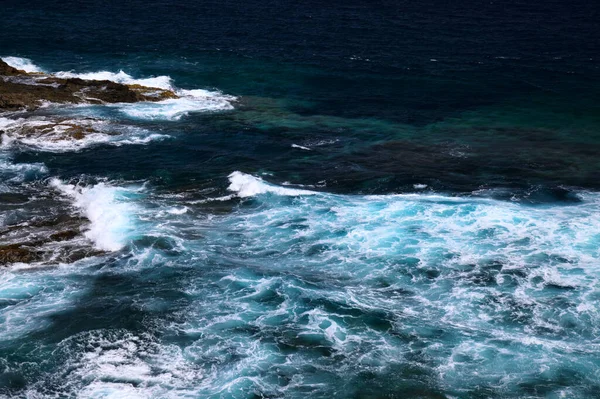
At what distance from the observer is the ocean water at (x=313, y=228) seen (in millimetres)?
28125

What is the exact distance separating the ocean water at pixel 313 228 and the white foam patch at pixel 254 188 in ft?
0.58

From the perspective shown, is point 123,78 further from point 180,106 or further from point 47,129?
point 47,129

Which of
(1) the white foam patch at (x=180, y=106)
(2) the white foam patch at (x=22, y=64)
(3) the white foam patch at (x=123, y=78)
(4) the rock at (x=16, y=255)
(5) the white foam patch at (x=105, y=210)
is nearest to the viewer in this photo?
(4) the rock at (x=16, y=255)

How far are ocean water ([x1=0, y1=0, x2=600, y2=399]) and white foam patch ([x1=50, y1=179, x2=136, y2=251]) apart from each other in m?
0.15

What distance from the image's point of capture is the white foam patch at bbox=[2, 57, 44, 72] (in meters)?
70.4

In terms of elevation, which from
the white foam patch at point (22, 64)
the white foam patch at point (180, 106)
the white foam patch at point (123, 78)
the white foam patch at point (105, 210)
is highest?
the white foam patch at point (22, 64)

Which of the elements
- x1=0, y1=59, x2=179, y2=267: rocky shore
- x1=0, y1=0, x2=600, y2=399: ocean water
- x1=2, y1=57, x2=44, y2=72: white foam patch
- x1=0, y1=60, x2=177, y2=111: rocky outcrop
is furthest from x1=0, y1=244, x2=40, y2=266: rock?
x1=2, y1=57, x2=44, y2=72: white foam patch

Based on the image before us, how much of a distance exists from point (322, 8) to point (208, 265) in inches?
2773

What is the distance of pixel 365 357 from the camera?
2858 cm

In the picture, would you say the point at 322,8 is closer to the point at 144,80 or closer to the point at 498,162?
the point at 144,80

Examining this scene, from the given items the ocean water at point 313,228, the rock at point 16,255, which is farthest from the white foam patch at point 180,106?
the rock at point 16,255

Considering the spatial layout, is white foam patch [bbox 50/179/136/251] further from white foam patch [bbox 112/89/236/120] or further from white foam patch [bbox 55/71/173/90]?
white foam patch [bbox 55/71/173/90]

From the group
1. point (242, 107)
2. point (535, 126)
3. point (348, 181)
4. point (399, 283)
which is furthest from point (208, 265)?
point (535, 126)

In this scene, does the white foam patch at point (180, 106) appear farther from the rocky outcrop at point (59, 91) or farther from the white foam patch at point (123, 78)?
the white foam patch at point (123, 78)
